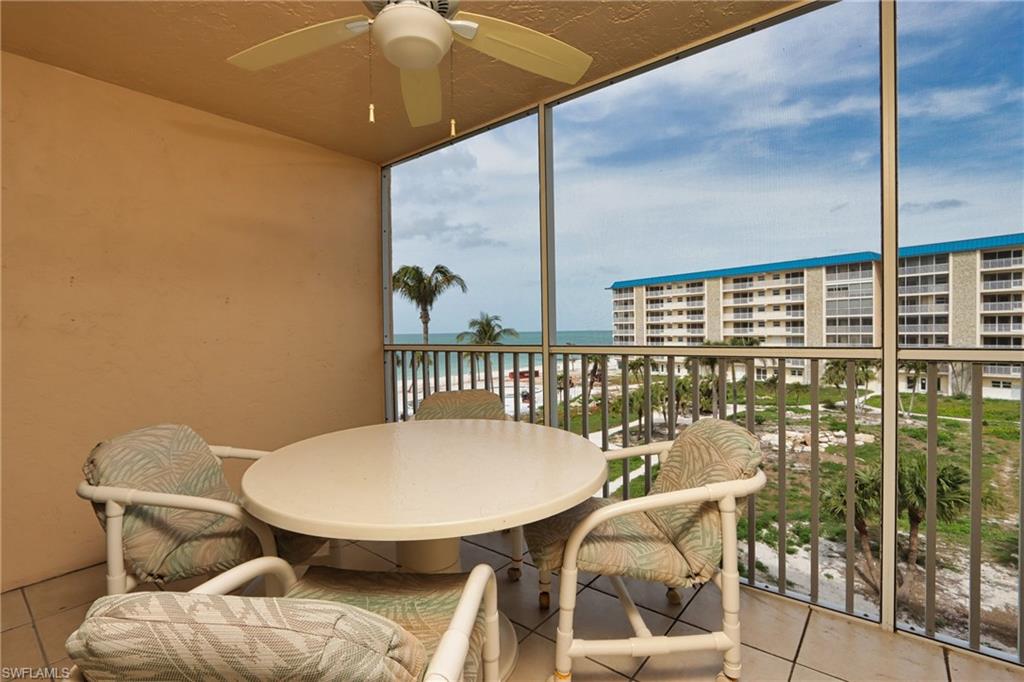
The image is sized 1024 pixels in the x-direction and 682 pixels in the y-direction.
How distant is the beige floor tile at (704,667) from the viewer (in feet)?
5.26

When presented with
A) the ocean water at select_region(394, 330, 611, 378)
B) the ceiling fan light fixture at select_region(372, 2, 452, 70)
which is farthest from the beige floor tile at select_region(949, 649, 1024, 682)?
the ceiling fan light fixture at select_region(372, 2, 452, 70)

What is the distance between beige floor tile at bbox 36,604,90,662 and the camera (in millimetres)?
1790

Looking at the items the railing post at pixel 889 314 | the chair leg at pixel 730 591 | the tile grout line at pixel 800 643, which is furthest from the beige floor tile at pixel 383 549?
the railing post at pixel 889 314

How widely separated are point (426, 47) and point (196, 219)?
2381 millimetres

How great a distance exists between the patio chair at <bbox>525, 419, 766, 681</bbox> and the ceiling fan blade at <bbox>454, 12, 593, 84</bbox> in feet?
4.57

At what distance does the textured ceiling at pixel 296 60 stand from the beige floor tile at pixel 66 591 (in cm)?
269

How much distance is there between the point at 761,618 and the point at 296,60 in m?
3.46

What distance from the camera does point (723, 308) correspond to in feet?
7.50

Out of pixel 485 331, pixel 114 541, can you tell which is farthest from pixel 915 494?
pixel 114 541

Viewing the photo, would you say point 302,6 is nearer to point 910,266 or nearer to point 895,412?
point 910,266

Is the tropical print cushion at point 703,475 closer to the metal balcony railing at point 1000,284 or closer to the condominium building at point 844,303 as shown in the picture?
the condominium building at point 844,303

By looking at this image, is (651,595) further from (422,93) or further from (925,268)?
(422,93)

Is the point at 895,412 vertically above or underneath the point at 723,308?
underneath

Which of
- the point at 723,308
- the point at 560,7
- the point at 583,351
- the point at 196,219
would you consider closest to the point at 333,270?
the point at 196,219
